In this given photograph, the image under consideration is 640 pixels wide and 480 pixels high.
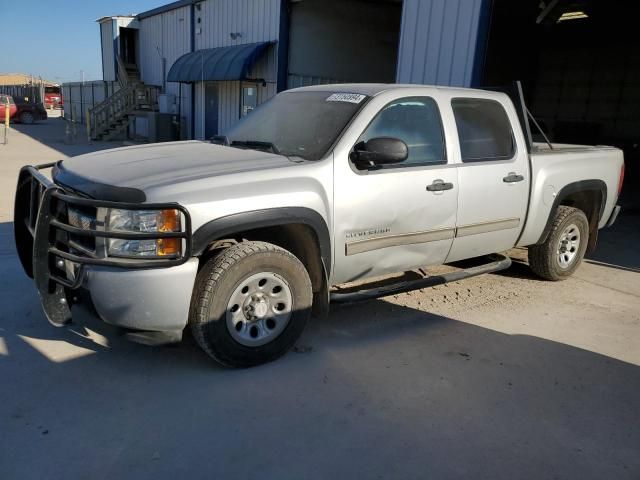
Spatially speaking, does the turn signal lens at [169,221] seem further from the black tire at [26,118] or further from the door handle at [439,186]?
the black tire at [26,118]

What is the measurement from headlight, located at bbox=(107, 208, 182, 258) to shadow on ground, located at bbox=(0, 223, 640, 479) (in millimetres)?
602

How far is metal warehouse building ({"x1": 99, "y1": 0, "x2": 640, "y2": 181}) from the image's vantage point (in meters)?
8.70

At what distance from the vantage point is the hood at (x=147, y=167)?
317cm

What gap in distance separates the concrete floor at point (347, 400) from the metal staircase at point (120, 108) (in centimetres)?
1888

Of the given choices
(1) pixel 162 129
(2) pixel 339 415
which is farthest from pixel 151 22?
(2) pixel 339 415

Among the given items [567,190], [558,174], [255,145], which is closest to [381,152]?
[255,145]

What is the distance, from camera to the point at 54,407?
3.09 metres

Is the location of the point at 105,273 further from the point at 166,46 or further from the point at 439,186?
the point at 166,46

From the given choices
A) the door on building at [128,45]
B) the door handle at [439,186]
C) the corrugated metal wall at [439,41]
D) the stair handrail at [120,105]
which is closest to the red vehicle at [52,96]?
the door on building at [128,45]

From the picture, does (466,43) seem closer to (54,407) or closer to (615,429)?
(615,429)

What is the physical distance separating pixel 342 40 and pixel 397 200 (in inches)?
518

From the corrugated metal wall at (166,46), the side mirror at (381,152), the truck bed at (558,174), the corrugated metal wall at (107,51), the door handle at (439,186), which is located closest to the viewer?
the side mirror at (381,152)

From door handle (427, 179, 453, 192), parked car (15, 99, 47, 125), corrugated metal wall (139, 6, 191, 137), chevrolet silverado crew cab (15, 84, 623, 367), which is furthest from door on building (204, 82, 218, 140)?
parked car (15, 99, 47, 125)

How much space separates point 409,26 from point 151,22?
18.2 meters
